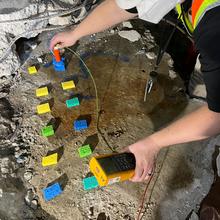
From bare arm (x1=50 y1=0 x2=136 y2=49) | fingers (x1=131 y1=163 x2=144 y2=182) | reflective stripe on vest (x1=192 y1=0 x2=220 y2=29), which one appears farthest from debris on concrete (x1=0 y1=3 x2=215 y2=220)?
reflective stripe on vest (x1=192 y1=0 x2=220 y2=29)

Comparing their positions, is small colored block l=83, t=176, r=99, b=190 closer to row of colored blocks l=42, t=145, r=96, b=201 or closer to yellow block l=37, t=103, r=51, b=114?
row of colored blocks l=42, t=145, r=96, b=201

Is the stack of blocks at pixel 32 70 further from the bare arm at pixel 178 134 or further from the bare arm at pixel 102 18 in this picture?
the bare arm at pixel 178 134

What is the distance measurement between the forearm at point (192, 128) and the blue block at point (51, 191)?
0.71m

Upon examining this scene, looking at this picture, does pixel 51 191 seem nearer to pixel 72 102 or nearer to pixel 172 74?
pixel 72 102

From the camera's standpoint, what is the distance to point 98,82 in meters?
2.41

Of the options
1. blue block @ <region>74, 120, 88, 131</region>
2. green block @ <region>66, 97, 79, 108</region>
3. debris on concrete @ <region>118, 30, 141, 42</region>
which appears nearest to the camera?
blue block @ <region>74, 120, 88, 131</region>

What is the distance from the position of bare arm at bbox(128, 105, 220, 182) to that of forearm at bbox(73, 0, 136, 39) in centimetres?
74

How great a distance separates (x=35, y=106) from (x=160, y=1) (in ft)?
4.14

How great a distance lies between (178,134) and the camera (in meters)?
1.42

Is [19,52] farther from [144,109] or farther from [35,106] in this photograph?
[144,109]

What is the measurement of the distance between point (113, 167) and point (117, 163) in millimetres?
28

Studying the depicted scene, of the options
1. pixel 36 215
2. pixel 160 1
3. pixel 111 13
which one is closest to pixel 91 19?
pixel 111 13

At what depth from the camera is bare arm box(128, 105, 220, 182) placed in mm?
1337

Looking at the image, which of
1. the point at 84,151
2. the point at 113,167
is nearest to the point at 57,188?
the point at 84,151
